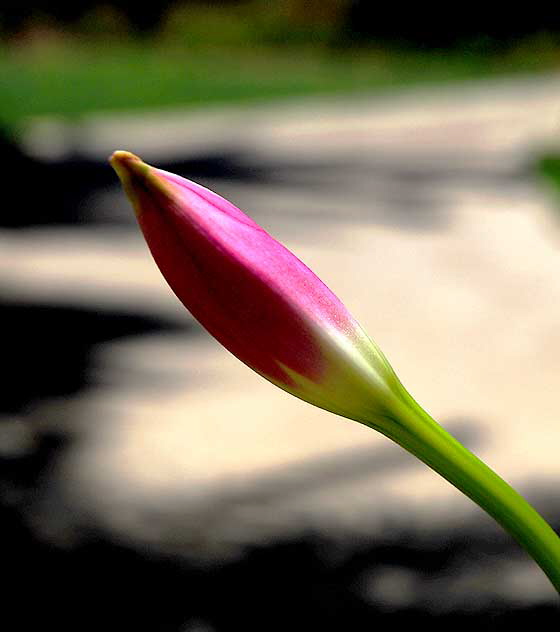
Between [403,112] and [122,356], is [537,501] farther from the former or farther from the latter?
[403,112]

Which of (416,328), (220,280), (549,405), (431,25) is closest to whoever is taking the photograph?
(220,280)

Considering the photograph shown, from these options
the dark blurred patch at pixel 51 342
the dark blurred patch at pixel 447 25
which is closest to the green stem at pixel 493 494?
the dark blurred patch at pixel 51 342

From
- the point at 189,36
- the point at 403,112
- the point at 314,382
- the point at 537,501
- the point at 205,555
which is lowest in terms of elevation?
the point at 314,382

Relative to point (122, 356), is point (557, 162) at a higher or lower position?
higher

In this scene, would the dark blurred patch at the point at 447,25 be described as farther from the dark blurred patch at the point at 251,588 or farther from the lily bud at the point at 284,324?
the lily bud at the point at 284,324

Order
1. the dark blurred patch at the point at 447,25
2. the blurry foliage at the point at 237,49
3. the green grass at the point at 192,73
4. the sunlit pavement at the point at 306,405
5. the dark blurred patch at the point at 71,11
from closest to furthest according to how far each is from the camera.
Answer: the sunlit pavement at the point at 306,405 < the green grass at the point at 192,73 < the blurry foliage at the point at 237,49 < the dark blurred patch at the point at 71,11 < the dark blurred patch at the point at 447,25

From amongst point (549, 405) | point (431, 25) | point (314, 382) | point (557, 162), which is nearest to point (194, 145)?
point (557, 162)

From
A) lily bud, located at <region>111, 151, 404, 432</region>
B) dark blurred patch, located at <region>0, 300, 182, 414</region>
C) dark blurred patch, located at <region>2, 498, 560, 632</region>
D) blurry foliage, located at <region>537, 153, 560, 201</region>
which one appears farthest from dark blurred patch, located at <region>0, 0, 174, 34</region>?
lily bud, located at <region>111, 151, 404, 432</region>
